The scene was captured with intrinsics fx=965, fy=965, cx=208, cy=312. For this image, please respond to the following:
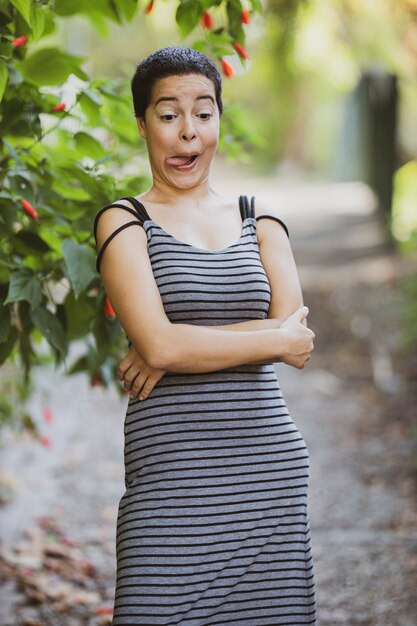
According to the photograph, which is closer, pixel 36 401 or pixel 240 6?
pixel 240 6

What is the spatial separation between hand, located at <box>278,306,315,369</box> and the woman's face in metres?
0.41

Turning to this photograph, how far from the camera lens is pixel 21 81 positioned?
2691 millimetres

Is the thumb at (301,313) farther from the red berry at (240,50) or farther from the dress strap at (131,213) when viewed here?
the red berry at (240,50)

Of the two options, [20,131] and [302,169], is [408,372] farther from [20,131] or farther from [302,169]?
[302,169]

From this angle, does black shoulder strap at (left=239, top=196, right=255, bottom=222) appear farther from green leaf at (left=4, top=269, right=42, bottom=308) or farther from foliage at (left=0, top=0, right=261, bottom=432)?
green leaf at (left=4, top=269, right=42, bottom=308)

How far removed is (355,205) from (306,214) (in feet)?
2.88

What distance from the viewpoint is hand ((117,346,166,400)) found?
2.23 metres

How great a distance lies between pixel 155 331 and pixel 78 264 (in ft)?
1.66

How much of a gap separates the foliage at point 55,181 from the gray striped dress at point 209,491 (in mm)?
429

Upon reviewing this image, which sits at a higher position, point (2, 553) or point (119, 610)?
point (2, 553)

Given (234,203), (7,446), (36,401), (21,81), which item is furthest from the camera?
(36,401)

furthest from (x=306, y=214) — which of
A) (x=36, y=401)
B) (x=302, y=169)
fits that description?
(x=302, y=169)

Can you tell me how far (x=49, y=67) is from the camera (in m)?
2.68

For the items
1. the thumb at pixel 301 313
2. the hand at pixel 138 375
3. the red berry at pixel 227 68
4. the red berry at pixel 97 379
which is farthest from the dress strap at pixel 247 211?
the red berry at pixel 97 379
